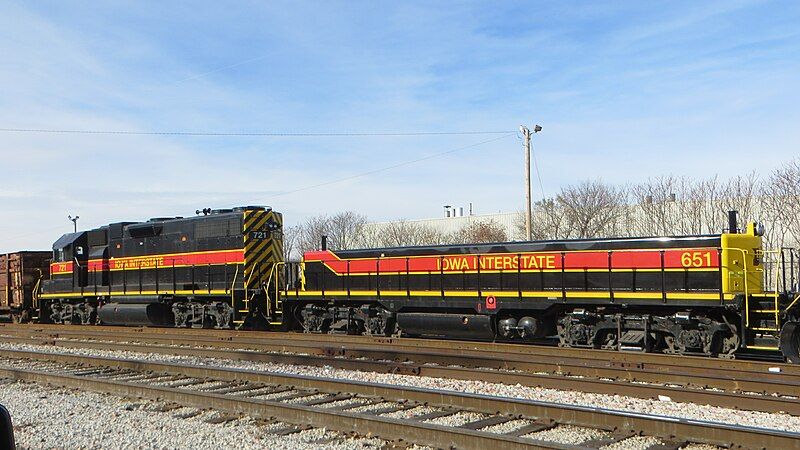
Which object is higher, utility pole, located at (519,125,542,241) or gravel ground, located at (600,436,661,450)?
utility pole, located at (519,125,542,241)

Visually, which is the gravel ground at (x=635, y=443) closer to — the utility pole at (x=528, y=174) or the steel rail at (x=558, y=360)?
the steel rail at (x=558, y=360)

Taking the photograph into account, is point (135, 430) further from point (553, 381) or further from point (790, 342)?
point (790, 342)

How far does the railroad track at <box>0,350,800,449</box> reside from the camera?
21.2ft

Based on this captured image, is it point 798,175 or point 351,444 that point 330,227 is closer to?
point 798,175

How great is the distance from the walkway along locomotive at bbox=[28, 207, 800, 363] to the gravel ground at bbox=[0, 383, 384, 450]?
302 inches

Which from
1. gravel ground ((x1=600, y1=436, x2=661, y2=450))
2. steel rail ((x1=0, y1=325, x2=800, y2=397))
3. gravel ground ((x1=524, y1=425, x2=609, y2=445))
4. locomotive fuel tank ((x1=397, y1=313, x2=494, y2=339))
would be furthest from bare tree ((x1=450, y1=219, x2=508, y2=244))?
gravel ground ((x1=600, y1=436, x2=661, y2=450))

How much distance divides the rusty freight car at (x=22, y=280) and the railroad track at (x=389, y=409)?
652 inches

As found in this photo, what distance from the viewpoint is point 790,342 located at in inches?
442

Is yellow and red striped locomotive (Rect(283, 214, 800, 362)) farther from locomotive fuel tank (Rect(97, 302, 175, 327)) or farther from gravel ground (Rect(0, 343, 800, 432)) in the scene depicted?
locomotive fuel tank (Rect(97, 302, 175, 327))

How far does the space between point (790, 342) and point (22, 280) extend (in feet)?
83.1

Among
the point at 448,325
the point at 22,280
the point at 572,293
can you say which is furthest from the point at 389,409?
the point at 22,280

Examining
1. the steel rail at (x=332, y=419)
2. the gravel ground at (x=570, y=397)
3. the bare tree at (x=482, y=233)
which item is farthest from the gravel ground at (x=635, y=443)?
the bare tree at (x=482, y=233)

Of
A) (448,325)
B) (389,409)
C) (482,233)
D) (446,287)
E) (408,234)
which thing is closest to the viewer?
(389,409)

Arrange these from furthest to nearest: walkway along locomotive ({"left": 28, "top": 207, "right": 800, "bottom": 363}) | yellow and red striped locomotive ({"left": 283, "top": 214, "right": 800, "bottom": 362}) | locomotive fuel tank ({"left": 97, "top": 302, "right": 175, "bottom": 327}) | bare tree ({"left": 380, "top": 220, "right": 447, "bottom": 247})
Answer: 1. bare tree ({"left": 380, "top": 220, "right": 447, "bottom": 247})
2. locomotive fuel tank ({"left": 97, "top": 302, "right": 175, "bottom": 327})
3. walkway along locomotive ({"left": 28, "top": 207, "right": 800, "bottom": 363})
4. yellow and red striped locomotive ({"left": 283, "top": 214, "right": 800, "bottom": 362})
